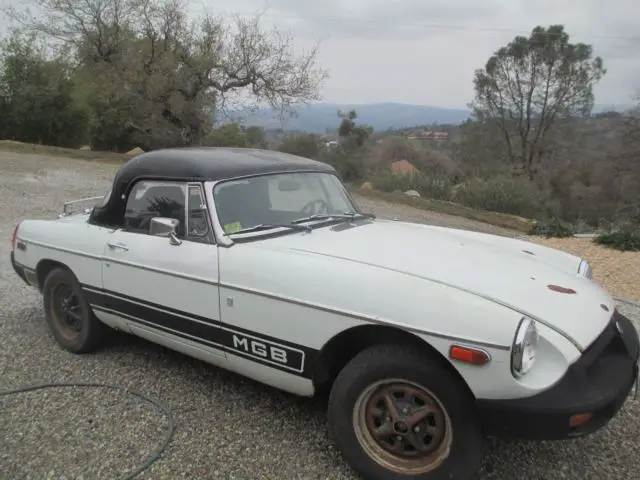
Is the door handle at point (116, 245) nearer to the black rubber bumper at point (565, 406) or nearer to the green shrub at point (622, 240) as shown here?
the black rubber bumper at point (565, 406)

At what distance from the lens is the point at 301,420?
3229 millimetres

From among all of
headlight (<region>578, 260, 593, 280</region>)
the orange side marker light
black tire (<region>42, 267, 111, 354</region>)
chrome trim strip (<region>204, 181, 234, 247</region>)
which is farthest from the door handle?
headlight (<region>578, 260, 593, 280</region>)

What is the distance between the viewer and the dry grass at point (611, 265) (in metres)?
6.74

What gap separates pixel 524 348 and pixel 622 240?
792 centimetres

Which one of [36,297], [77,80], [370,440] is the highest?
[77,80]

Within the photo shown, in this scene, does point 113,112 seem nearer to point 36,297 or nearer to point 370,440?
point 36,297

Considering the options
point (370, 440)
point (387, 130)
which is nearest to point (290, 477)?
point (370, 440)

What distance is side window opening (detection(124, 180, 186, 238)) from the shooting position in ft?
11.7

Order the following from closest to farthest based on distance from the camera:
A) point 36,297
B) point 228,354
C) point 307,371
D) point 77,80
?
point 307,371 → point 228,354 → point 36,297 → point 77,80

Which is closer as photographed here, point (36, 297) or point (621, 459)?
point (621, 459)

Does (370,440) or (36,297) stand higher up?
(370,440)

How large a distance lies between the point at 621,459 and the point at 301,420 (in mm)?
1768

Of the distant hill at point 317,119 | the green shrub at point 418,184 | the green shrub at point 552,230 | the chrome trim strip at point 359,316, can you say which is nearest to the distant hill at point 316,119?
the distant hill at point 317,119

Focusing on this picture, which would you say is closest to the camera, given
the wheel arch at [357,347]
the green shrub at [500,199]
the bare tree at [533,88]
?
the wheel arch at [357,347]
